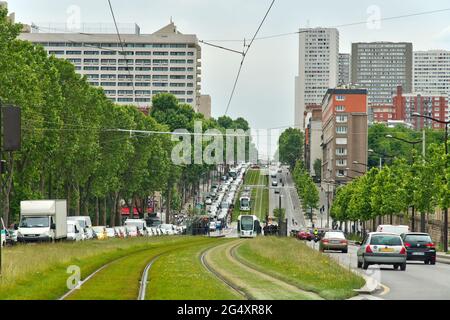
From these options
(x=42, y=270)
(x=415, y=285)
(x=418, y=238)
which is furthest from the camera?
(x=418, y=238)

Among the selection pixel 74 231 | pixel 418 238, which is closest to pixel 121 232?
pixel 74 231

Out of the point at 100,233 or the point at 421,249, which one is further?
the point at 100,233

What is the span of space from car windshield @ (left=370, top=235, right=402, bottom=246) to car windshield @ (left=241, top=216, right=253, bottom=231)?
81.0 meters

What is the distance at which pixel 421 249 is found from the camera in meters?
56.2

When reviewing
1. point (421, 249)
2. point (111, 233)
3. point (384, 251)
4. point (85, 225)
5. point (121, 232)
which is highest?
point (384, 251)

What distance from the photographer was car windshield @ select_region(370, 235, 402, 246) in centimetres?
4638

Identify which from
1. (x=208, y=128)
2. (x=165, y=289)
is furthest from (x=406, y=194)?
(x=208, y=128)

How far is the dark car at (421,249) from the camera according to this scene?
56000 millimetres

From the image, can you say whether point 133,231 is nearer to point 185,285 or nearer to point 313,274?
point 313,274

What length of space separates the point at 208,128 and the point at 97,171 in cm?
9584

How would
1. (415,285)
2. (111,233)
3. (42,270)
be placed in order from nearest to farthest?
(415,285) < (42,270) < (111,233)

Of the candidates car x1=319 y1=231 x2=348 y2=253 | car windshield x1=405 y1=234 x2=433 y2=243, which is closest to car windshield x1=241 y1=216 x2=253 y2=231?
car x1=319 y1=231 x2=348 y2=253

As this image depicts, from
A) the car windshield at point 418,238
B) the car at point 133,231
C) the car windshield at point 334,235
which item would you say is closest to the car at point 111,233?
the car at point 133,231

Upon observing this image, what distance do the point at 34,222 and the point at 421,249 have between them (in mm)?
26286
